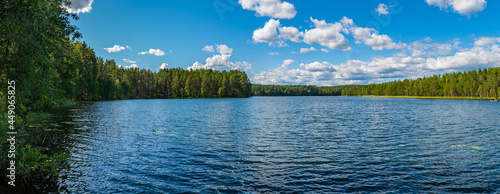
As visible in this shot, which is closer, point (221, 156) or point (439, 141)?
point (221, 156)

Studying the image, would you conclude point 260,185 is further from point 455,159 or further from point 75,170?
point 455,159

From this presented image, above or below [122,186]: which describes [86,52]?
above

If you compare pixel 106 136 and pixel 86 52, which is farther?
pixel 86 52

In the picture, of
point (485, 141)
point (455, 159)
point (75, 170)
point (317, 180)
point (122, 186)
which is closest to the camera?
point (122, 186)

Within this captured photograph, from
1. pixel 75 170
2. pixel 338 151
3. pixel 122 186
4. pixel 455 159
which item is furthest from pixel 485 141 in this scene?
pixel 75 170

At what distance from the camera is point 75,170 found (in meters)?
16.7

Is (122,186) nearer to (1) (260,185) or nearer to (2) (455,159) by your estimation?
(1) (260,185)

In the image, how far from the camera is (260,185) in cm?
1470

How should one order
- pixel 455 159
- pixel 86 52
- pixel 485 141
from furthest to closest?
1. pixel 86 52
2. pixel 485 141
3. pixel 455 159

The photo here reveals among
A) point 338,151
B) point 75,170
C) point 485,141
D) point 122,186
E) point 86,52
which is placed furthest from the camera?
point 86,52

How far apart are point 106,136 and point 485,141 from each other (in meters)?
40.0

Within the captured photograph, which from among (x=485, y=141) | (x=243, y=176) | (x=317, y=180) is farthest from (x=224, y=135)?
(x=485, y=141)

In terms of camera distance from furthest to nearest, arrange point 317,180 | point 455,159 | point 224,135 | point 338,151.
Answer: point 224,135, point 338,151, point 455,159, point 317,180

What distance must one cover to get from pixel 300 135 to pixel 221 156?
13247 mm
